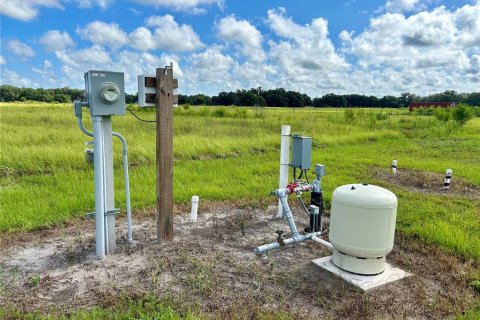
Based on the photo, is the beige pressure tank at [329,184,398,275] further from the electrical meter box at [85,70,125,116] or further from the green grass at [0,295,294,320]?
the electrical meter box at [85,70,125,116]

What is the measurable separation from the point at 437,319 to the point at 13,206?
213 inches

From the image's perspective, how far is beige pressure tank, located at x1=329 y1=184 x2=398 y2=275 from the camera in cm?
319

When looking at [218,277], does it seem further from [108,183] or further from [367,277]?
[108,183]

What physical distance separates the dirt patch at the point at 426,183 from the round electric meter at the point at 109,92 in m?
Answer: 6.06

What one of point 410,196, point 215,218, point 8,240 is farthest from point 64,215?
point 410,196

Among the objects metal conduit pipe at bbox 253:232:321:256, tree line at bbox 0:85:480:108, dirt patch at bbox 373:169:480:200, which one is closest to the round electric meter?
metal conduit pipe at bbox 253:232:321:256

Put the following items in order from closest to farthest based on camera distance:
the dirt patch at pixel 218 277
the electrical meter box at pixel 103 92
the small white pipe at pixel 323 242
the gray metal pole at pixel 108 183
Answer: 1. the dirt patch at pixel 218 277
2. the electrical meter box at pixel 103 92
3. the gray metal pole at pixel 108 183
4. the small white pipe at pixel 323 242

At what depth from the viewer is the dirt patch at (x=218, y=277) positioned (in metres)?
2.94

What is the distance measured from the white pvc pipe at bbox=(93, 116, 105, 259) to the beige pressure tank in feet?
7.62

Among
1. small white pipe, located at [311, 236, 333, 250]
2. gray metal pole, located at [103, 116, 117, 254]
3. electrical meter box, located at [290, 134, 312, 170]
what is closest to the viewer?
gray metal pole, located at [103, 116, 117, 254]

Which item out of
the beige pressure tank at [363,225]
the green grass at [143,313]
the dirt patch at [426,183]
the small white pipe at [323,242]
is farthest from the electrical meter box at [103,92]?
the dirt patch at [426,183]

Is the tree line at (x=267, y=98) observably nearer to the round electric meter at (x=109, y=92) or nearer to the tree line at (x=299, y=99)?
the tree line at (x=299, y=99)

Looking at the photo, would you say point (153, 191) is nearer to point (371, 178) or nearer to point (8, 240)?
point (8, 240)

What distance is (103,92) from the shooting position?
3535 millimetres
